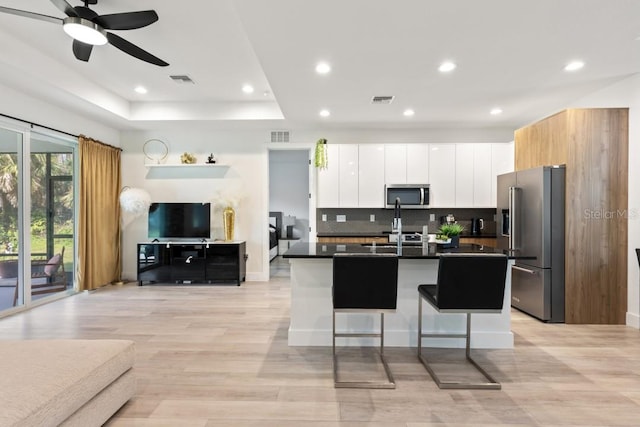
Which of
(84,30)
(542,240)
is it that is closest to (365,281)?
(542,240)

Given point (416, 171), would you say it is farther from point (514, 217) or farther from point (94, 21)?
point (94, 21)

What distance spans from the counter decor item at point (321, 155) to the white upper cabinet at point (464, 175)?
2190mm

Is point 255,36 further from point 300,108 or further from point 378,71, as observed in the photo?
point 300,108

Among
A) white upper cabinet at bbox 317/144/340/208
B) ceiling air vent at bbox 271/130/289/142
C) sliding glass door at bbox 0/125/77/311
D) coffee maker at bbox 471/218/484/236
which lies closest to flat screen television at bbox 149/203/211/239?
sliding glass door at bbox 0/125/77/311

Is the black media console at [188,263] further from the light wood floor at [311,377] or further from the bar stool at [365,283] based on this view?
the bar stool at [365,283]

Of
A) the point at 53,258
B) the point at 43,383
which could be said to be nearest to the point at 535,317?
the point at 43,383

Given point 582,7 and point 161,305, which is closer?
point 582,7

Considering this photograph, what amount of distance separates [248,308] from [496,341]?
9.32ft

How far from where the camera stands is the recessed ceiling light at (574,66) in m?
3.24

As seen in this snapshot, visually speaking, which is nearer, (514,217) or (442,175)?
(514,217)

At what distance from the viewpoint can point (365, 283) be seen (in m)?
2.46

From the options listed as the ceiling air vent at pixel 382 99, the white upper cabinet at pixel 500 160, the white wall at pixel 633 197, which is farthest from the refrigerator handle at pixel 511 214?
the ceiling air vent at pixel 382 99

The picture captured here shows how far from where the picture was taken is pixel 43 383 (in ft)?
5.17

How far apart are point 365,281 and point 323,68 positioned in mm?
2195
